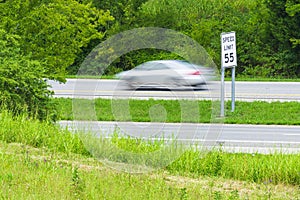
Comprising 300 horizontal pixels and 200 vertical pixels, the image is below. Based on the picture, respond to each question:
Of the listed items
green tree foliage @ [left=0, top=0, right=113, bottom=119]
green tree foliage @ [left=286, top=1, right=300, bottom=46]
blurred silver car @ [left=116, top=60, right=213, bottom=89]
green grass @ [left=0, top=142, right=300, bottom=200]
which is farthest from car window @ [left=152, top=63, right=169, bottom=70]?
green tree foliage @ [left=286, top=1, right=300, bottom=46]

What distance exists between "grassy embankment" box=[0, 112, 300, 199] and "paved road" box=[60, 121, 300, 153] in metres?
0.60

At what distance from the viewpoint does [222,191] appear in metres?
7.42

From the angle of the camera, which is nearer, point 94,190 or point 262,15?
point 94,190

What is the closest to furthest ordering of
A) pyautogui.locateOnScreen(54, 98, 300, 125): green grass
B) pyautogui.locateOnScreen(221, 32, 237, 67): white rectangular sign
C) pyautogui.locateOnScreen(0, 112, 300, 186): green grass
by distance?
pyautogui.locateOnScreen(0, 112, 300, 186): green grass
pyautogui.locateOnScreen(54, 98, 300, 125): green grass
pyautogui.locateOnScreen(221, 32, 237, 67): white rectangular sign

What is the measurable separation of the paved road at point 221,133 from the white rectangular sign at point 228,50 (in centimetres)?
168

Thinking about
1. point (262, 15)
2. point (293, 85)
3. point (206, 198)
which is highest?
point (262, 15)

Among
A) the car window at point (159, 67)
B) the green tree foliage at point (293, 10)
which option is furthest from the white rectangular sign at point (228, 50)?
the green tree foliage at point (293, 10)

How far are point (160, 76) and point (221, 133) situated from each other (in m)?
7.25

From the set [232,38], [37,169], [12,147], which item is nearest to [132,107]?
[232,38]

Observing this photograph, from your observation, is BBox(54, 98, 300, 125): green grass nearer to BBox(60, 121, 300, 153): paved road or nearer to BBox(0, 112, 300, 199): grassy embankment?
BBox(60, 121, 300, 153): paved road

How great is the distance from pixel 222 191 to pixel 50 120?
503cm

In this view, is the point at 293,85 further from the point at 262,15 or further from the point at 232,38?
the point at 232,38

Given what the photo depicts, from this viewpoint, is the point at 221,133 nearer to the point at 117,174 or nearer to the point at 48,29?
the point at 48,29

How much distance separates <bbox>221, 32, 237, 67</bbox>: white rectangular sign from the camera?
58.9 feet
